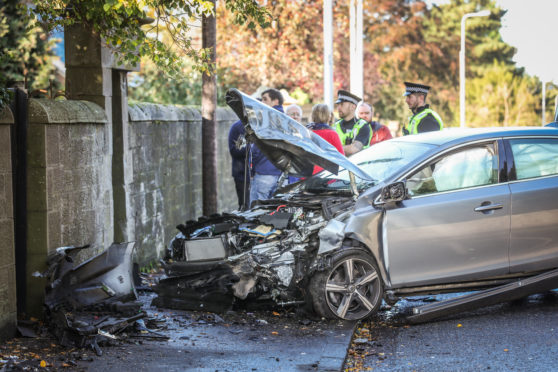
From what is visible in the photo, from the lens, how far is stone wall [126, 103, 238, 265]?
968 centimetres

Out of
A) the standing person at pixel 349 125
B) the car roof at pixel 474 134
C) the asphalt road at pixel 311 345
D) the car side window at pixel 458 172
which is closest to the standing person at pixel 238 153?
the standing person at pixel 349 125

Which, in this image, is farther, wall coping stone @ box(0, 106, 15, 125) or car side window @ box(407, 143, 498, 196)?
car side window @ box(407, 143, 498, 196)

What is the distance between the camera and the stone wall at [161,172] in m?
9.68

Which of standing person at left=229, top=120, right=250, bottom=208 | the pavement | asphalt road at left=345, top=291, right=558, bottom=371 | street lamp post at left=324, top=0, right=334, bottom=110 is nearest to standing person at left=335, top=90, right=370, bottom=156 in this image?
standing person at left=229, top=120, right=250, bottom=208

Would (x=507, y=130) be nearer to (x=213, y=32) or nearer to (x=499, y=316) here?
(x=499, y=316)

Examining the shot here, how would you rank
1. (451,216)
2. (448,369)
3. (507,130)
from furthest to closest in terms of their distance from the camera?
1. (507,130)
2. (451,216)
3. (448,369)

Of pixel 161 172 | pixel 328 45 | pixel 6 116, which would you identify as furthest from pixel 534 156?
pixel 328 45

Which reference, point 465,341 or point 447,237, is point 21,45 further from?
point 465,341

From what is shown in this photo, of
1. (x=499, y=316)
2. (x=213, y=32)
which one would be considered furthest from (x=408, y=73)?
(x=499, y=316)

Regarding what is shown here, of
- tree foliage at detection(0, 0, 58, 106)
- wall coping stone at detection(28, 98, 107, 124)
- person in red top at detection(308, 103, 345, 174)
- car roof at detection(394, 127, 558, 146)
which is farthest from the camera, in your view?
tree foliage at detection(0, 0, 58, 106)

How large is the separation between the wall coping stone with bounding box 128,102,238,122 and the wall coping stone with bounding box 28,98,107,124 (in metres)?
1.33

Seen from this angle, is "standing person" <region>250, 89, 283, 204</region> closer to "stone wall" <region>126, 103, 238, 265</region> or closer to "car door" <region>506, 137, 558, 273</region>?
"stone wall" <region>126, 103, 238, 265</region>

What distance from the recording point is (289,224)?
725 centimetres

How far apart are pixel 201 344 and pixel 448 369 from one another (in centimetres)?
189
